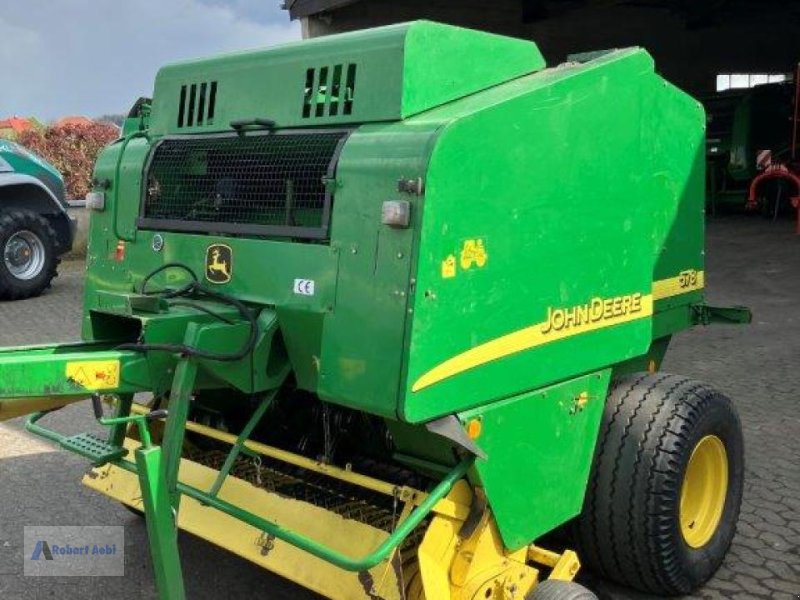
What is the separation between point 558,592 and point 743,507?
5.90ft

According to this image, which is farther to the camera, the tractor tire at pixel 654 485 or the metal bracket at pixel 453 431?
the tractor tire at pixel 654 485

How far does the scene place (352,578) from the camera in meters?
2.73

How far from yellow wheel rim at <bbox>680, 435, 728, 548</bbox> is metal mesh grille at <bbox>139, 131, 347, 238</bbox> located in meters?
1.81

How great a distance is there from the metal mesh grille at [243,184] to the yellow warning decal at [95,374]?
70cm

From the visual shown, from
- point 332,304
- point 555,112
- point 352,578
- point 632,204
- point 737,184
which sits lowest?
point 352,578

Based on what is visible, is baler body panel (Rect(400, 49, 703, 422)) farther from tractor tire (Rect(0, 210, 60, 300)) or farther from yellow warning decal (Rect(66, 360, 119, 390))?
tractor tire (Rect(0, 210, 60, 300))

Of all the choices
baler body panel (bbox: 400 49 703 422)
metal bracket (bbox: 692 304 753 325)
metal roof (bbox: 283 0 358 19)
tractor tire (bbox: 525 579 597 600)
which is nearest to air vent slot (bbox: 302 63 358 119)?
baler body panel (bbox: 400 49 703 422)

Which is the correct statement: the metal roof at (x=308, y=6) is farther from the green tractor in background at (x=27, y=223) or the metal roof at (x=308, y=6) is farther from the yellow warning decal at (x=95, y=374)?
the yellow warning decal at (x=95, y=374)

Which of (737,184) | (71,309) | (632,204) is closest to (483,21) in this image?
(737,184)

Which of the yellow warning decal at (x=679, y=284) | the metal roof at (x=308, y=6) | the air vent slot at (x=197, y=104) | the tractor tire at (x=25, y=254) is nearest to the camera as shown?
the air vent slot at (x=197, y=104)

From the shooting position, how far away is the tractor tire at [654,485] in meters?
3.14

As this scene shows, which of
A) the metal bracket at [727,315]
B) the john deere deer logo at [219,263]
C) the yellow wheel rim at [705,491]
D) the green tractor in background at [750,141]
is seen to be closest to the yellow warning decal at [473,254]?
the john deere deer logo at [219,263]

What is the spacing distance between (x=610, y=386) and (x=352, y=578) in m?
1.31

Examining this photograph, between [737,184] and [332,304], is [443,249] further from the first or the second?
[737,184]
